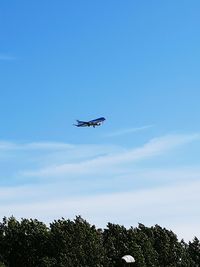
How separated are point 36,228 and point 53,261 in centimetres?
1448

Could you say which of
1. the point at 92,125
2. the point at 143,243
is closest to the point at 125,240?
the point at 143,243

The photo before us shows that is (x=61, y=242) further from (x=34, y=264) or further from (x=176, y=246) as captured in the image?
(x=176, y=246)

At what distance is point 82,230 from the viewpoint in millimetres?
81812

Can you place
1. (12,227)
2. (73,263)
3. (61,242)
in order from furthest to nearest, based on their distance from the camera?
(12,227) → (61,242) → (73,263)

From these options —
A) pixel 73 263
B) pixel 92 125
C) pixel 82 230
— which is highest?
pixel 92 125

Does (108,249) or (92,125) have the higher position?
(92,125)

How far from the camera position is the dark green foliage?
7856 cm

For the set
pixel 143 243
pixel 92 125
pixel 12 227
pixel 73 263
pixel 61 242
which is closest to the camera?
pixel 92 125

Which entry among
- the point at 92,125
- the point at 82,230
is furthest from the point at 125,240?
the point at 92,125

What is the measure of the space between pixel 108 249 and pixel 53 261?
9.98 meters

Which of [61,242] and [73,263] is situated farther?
[61,242]

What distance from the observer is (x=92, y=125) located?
66188 mm

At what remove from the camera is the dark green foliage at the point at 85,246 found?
3093 inches

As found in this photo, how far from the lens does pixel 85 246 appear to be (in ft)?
259
